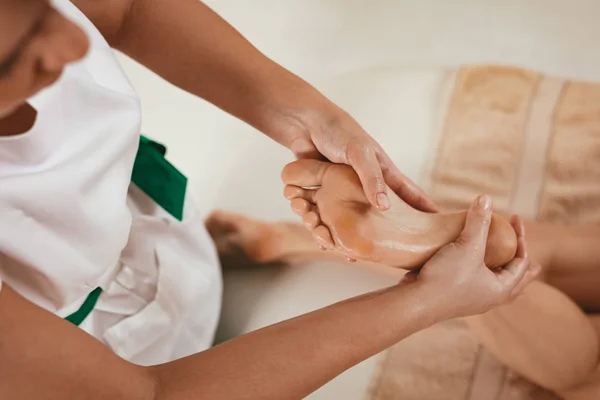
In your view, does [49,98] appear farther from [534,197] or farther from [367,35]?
[367,35]

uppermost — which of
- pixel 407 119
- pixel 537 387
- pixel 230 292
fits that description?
pixel 407 119

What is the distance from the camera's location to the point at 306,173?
71cm

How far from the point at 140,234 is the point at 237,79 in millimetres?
216

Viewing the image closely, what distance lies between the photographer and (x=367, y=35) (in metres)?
1.39

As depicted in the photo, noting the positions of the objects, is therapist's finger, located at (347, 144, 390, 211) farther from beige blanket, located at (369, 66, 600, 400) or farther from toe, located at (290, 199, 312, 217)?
beige blanket, located at (369, 66, 600, 400)

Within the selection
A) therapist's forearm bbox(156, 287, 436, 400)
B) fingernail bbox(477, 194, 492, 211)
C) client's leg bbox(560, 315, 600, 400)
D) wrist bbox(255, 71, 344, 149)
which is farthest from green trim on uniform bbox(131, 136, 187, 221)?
client's leg bbox(560, 315, 600, 400)

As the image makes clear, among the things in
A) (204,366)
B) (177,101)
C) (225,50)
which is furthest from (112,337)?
(177,101)

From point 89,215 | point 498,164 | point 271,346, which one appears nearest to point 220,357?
point 271,346

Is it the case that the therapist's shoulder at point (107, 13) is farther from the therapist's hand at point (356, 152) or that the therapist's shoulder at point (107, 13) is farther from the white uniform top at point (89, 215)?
the therapist's hand at point (356, 152)

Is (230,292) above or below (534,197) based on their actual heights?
below

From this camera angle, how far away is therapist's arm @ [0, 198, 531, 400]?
45 cm

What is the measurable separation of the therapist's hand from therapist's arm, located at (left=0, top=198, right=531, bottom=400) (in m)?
0.09

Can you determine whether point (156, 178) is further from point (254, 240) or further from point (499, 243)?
point (499, 243)

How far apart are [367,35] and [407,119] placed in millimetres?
380
